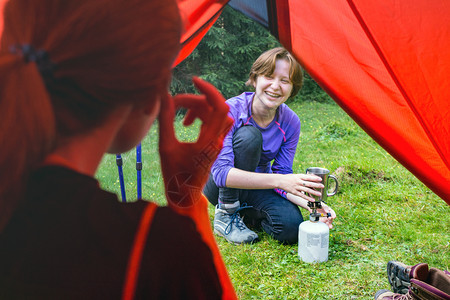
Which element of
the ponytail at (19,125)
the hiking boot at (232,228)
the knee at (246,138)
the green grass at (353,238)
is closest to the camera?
the ponytail at (19,125)

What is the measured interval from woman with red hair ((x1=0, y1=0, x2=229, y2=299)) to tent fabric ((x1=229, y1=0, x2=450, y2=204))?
2.08ft

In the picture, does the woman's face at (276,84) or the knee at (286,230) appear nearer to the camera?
the woman's face at (276,84)

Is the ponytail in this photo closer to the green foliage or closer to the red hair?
the red hair

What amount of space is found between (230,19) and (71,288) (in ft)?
2.74

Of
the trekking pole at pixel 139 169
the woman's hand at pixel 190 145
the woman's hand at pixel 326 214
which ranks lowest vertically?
the woman's hand at pixel 326 214

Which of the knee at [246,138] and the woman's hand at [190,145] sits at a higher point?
the woman's hand at [190,145]

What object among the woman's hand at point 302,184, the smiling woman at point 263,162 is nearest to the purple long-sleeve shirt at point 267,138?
the smiling woman at point 263,162

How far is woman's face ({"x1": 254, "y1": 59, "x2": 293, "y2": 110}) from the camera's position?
142 cm

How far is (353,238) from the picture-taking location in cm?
192

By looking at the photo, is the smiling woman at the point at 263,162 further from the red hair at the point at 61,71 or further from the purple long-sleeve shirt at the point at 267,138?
the red hair at the point at 61,71

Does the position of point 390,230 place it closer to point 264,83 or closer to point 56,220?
point 264,83

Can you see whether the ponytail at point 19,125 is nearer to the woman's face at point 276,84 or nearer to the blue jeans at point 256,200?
the woman's face at point 276,84

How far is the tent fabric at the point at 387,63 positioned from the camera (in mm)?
1047

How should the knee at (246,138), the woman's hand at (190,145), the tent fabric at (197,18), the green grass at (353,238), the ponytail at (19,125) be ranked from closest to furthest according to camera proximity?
the ponytail at (19,125)
the woman's hand at (190,145)
the tent fabric at (197,18)
the green grass at (353,238)
the knee at (246,138)
